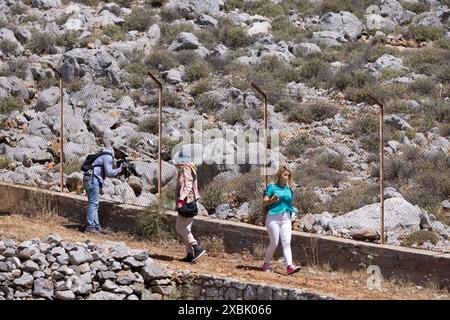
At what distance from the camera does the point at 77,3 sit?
38.5m

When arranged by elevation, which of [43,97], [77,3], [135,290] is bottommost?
[135,290]

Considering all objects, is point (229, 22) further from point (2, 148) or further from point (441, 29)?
point (2, 148)

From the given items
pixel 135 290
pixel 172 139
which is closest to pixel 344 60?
pixel 172 139

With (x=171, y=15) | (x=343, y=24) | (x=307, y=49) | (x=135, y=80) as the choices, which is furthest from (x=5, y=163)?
(x=343, y=24)

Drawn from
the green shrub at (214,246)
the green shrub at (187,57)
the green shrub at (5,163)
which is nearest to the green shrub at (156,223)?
the green shrub at (214,246)

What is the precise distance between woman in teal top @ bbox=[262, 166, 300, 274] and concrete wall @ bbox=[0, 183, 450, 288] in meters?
0.83

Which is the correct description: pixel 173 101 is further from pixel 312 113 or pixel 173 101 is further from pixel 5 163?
pixel 5 163

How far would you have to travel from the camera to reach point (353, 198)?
1903 cm

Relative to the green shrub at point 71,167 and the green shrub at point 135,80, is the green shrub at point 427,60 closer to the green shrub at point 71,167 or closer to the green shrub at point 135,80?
the green shrub at point 135,80

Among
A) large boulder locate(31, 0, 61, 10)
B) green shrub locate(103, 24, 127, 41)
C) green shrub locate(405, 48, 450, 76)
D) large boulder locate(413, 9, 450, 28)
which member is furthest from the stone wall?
large boulder locate(31, 0, 61, 10)

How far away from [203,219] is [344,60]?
17.0 meters

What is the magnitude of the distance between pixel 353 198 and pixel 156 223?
4.89 meters
